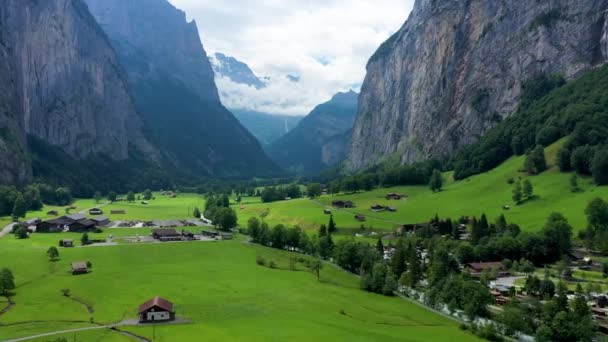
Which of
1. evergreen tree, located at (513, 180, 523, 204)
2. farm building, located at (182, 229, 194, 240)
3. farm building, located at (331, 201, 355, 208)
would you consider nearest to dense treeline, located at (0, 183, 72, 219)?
farm building, located at (182, 229, 194, 240)

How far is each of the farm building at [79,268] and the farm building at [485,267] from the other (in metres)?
65.3

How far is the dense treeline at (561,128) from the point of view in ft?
467

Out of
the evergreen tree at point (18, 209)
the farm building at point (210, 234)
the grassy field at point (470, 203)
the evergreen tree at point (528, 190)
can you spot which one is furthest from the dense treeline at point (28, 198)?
the evergreen tree at point (528, 190)

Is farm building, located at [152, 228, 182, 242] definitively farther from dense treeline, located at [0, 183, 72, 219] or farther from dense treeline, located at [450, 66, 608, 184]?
dense treeline, located at [450, 66, 608, 184]

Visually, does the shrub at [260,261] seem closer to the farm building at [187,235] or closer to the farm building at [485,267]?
the farm building at [187,235]

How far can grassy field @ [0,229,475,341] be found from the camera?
62.6 metres

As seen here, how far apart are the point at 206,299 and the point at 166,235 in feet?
175

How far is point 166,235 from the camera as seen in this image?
125m

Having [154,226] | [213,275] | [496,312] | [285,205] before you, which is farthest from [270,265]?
[285,205]

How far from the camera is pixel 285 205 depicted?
178500 millimetres

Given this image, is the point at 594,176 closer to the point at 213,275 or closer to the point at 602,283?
the point at 602,283

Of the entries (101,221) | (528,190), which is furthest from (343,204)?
(101,221)

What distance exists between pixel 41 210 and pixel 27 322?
11843 cm

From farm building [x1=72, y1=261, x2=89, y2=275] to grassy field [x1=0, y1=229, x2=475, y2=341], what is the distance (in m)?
1.63
